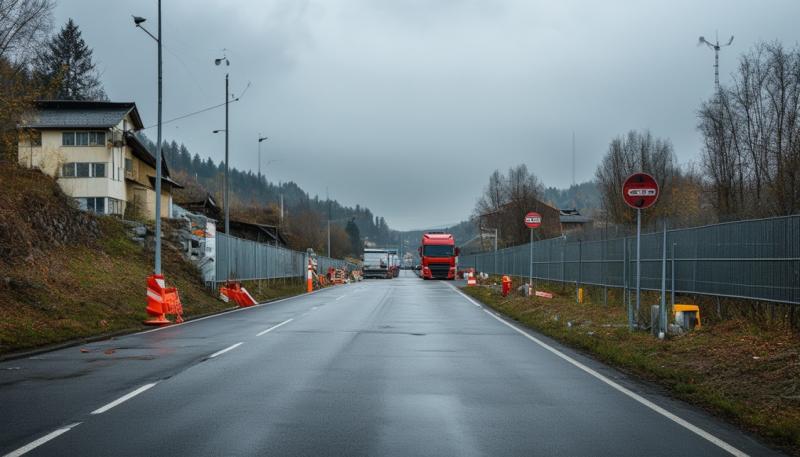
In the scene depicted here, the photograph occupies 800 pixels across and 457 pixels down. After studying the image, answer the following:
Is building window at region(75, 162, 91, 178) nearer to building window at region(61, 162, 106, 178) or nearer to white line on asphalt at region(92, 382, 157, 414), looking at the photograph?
building window at region(61, 162, 106, 178)

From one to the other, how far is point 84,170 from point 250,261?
75.6 ft

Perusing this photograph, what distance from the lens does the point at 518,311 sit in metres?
26.3

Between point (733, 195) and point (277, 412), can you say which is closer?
point (277, 412)

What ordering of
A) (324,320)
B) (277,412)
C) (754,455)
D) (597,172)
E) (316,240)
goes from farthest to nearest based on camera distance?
1. (316,240)
2. (597,172)
3. (324,320)
4. (277,412)
5. (754,455)

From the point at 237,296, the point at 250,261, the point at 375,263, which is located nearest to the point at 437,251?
the point at 375,263

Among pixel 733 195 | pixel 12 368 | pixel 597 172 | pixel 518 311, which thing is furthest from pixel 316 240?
pixel 12 368

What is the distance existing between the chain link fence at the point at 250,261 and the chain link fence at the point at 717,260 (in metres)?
16.1

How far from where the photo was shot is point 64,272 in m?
24.6

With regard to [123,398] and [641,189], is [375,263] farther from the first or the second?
[123,398]

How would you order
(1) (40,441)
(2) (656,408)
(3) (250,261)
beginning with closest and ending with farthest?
(1) (40,441) → (2) (656,408) → (3) (250,261)

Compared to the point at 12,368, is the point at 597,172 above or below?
above

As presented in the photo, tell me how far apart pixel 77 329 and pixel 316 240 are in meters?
106

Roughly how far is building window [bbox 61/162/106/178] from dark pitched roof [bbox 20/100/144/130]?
2672mm

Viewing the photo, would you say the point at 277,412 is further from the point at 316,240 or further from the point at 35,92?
the point at 316,240
